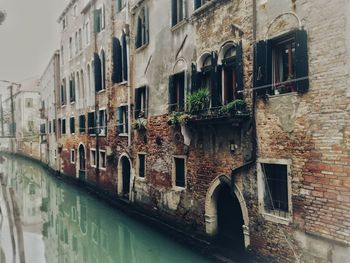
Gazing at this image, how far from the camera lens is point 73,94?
21922 mm

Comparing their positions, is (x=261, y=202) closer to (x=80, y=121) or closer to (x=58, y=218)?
(x=58, y=218)

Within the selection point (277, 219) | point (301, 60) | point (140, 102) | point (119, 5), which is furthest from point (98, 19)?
point (277, 219)

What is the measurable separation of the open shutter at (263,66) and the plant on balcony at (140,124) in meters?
5.64

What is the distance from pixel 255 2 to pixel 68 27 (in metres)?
19.2

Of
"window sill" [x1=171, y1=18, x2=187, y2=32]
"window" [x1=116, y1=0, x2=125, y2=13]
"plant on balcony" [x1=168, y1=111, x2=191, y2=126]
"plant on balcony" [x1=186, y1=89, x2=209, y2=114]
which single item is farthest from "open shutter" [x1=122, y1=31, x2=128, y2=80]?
"plant on balcony" [x1=186, y1=89, x2=209, y2=114]

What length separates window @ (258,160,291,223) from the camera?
6457 mm

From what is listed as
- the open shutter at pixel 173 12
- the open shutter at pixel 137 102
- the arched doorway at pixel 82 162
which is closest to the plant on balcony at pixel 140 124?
the open shutter at pixel 137 102

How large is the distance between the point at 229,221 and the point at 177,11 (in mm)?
6134

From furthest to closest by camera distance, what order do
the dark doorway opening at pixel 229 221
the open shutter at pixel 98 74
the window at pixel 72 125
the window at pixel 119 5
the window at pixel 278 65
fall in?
the window at pixel 72 125 → the open shutter at pixel 98 74 → the window at pixel 119 5 → the dark doorway opening at pixel 229 221 → the window at pixel 278 65

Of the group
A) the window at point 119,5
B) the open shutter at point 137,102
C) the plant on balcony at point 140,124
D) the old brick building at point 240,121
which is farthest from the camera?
the window at point 119,5

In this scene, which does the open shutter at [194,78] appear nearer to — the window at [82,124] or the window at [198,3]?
the window at [198,3]

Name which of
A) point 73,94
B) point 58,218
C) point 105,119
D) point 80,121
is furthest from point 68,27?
point 58,218

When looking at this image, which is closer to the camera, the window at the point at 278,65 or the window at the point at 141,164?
the window at the point at 278,65

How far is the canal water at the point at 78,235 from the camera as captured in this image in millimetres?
8828
